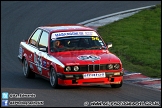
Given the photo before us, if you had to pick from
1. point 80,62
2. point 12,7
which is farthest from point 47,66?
point 12,7

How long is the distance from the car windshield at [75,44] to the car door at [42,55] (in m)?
0.22

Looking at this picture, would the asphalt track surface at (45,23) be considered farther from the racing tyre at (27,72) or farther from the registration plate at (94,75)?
the registration plate at (94,75)

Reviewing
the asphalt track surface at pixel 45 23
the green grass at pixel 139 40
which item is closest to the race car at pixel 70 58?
the asphalt track surface at pixel 45 23

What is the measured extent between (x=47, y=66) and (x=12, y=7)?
13859 mm

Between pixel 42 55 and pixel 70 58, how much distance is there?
1.13m

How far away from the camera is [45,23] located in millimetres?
24797

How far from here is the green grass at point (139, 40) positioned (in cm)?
1728

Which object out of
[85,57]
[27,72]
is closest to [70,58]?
[85,57]

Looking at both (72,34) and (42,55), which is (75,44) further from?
(42,55)

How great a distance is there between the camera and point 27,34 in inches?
901

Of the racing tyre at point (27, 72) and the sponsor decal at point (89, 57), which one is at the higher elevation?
the sponsor decal at point (89, 57)

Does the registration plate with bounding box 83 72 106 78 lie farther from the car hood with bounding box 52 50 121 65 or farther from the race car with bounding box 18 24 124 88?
the car hood with bounding box 52 50 121 65

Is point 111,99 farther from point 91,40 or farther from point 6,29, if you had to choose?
point 6,29

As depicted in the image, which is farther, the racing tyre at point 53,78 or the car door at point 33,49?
the car door at point 33,49
